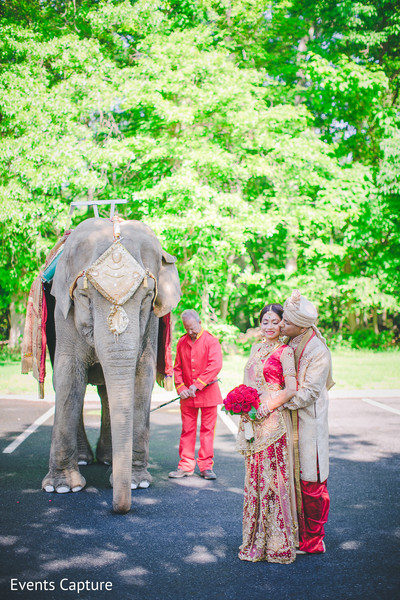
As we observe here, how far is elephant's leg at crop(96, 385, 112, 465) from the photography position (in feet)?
23.1

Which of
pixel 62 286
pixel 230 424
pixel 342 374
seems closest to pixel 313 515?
pixel 62 286

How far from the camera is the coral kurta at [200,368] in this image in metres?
6.66

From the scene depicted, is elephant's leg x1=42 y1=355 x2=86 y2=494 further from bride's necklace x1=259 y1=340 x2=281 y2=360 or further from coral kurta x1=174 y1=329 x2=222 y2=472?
bride's necklace x1=259 y1=340 x2=281 y2=360

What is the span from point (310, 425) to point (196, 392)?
8.08 ft

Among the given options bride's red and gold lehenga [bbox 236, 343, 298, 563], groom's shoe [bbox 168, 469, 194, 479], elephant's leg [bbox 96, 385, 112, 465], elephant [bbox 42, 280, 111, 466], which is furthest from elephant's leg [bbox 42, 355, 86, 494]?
bride's red and gold lehenga [bbox 236, 343, 298, 563]

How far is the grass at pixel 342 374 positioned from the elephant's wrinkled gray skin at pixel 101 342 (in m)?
6.43

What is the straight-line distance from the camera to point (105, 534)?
479cm

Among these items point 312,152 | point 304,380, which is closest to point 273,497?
point 304,380

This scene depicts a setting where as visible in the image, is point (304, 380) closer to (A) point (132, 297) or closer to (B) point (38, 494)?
(A) point (132, 297)

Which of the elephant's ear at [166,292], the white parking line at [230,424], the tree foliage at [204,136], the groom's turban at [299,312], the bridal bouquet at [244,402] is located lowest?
the white parking line at [230,424]

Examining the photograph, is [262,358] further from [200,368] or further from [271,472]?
[200,368]

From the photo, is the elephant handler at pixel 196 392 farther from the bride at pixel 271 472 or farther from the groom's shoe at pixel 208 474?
the bride at pixel 271 472

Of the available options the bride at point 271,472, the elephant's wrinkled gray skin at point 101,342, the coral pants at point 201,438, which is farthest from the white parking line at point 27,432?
the bride at point 271,472

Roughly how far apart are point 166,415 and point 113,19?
11862 mm
